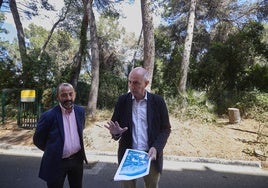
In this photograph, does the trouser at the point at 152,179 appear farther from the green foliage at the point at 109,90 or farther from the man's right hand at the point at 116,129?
the green foliage at the point at 109,90

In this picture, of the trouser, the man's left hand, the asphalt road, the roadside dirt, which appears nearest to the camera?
the man's left hand

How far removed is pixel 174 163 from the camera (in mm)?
5746

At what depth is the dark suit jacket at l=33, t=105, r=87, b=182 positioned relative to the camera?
260 centimetres

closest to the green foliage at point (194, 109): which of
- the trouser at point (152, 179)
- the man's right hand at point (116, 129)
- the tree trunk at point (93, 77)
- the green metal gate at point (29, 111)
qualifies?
the tree trunk at point (93, 77)

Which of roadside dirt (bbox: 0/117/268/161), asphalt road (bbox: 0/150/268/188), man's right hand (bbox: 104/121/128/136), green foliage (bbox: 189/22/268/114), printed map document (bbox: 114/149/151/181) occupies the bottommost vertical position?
asphalt road (bbox: 0/150/268/188)

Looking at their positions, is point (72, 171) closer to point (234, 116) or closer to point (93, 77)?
point (93, 77)

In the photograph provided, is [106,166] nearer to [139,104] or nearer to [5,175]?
[5,175]

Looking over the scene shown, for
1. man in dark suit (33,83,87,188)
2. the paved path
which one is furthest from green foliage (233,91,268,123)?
man in dark suit (33,83,87,188)

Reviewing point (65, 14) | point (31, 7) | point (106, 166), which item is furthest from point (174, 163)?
point (65, 14)

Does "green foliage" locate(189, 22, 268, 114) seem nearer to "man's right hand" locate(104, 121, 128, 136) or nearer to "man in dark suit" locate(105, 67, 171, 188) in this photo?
"man in dark suit" locate(105, 67, 171, 188)

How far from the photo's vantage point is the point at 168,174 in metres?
5.03

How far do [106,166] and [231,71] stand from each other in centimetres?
1131

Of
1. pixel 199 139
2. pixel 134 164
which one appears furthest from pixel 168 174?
pixel 134 164

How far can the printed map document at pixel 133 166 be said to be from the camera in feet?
7.02
